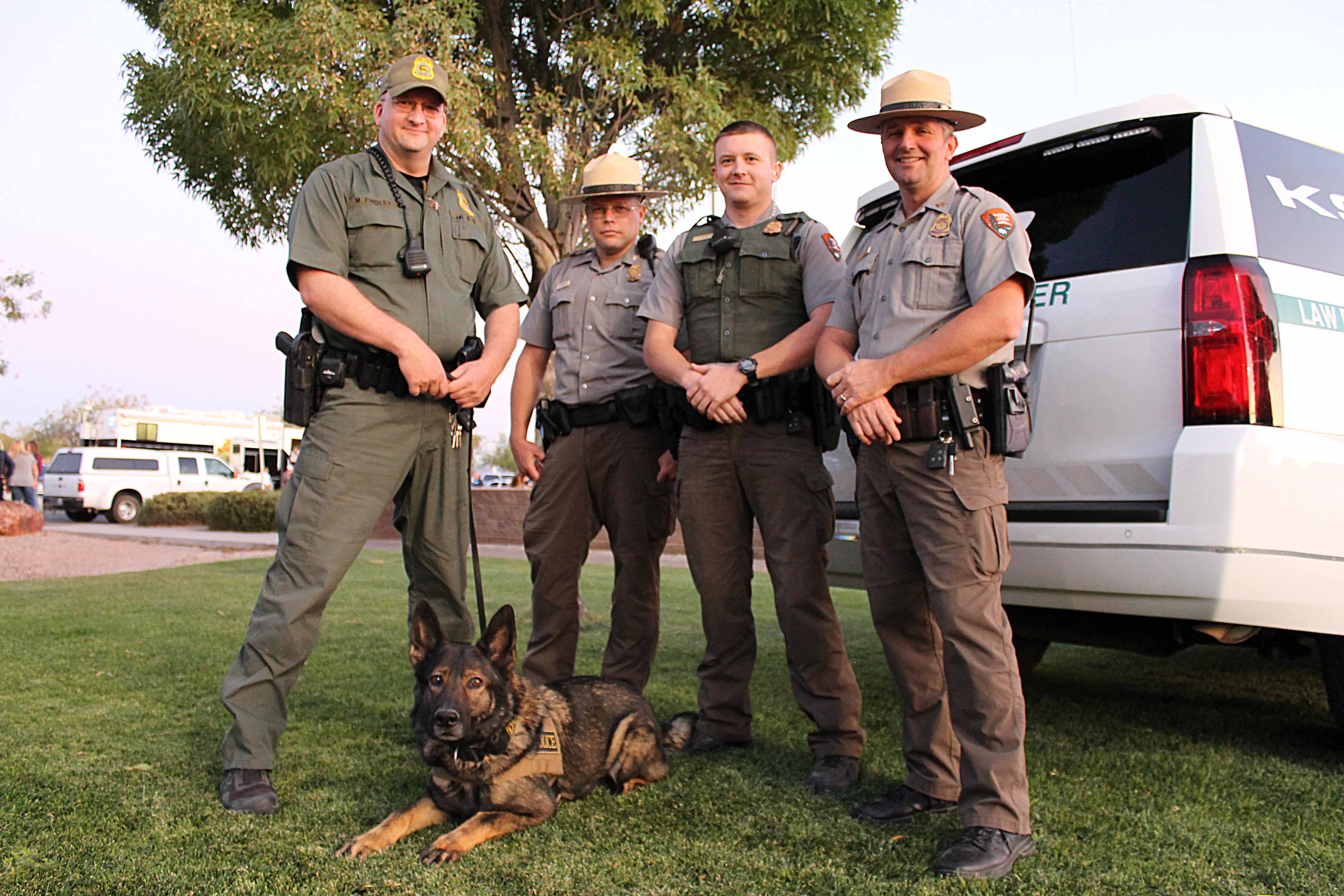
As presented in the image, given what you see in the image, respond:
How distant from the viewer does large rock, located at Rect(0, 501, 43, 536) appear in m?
15.5

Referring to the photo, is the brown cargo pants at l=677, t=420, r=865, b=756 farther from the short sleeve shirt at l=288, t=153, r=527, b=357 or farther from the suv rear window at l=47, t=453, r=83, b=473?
the suv rear window at l=47, t=453, r=83, b=473

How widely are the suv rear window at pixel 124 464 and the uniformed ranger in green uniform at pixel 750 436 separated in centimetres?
2604

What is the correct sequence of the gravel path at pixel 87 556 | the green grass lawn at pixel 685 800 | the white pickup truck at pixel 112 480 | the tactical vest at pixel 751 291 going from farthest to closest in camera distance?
the white pickup truck at pixel 112 480 < the gravel path at pixel 87 556 < the tactical vest at pixel 751 291 < the green grass lawn at pixel 685 800

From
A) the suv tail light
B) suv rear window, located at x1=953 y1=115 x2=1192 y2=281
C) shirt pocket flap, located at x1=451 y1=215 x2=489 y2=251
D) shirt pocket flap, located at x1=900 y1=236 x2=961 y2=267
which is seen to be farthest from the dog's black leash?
the suv tail light

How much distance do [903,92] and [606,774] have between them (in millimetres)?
2307

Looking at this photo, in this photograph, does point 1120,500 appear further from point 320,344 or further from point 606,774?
point 320,344

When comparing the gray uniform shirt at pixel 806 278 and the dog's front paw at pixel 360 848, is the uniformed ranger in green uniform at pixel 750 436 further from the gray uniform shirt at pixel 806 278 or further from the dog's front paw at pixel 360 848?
the dog's front paw at pixel 360 848

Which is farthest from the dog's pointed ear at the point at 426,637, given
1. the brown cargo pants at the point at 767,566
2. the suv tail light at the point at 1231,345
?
the suv tail light at the point at 1231,345

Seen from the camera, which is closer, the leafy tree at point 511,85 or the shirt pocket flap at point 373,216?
the shirt pocket flap at point 373,216

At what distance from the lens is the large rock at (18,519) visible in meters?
15.5

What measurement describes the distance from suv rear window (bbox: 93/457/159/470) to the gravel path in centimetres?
952

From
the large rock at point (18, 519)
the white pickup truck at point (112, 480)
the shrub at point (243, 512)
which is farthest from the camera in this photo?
the white pickup truck at point (112, 480)

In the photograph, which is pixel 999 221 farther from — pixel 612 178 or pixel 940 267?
pixel 612 178

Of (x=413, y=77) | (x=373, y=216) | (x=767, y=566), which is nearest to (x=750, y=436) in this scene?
(x=767, y=566)
